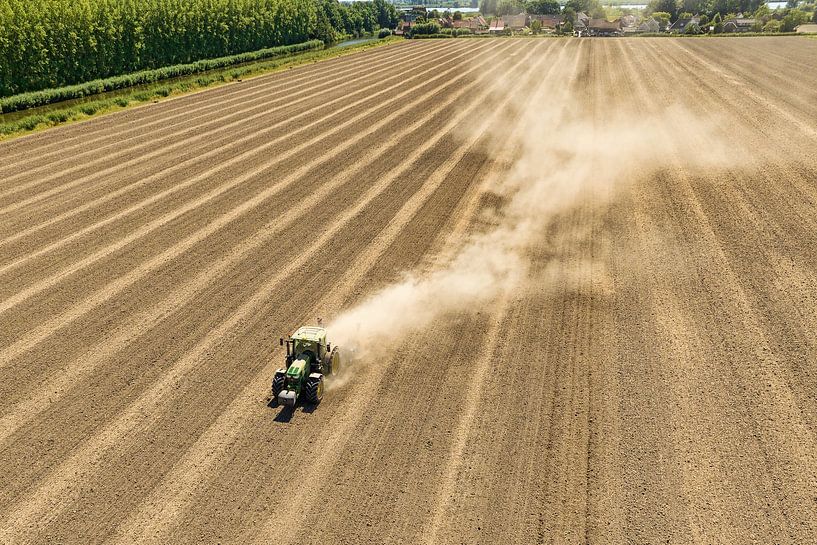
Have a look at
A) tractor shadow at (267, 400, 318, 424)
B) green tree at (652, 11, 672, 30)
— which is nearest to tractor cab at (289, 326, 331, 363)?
tractor shadow at (267, 400, 318, 424)

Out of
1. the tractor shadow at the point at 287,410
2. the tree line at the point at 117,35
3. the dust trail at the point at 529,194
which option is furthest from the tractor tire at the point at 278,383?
the tree line at the point at 117,35

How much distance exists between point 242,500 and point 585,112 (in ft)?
120

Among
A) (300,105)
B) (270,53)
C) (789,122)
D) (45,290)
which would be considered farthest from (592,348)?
(270,53)

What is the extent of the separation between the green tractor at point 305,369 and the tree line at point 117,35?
5418 centimetres

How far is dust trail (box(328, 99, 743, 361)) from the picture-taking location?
1625cm

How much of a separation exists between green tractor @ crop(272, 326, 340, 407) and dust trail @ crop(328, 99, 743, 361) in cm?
149

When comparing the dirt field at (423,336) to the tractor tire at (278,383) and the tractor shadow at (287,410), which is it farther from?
the tractor tire at (278,383)

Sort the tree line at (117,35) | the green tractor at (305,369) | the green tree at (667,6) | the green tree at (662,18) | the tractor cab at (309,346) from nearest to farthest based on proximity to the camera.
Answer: the green tractor at (305,369) < the tractor cab at (309,346) < the tree line at (117,35) < the green tree at (662,18) < the green tree at (667,6)

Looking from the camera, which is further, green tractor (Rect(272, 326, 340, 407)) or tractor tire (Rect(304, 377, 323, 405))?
tractor tire (Rect(304, 377, 323, 405))

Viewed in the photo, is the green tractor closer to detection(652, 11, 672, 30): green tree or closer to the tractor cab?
the tractor cab

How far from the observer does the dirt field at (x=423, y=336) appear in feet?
34.3

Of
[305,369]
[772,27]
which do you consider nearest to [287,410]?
[305,369]

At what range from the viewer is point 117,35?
6197 cm

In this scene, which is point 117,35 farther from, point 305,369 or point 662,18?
point 662,18
